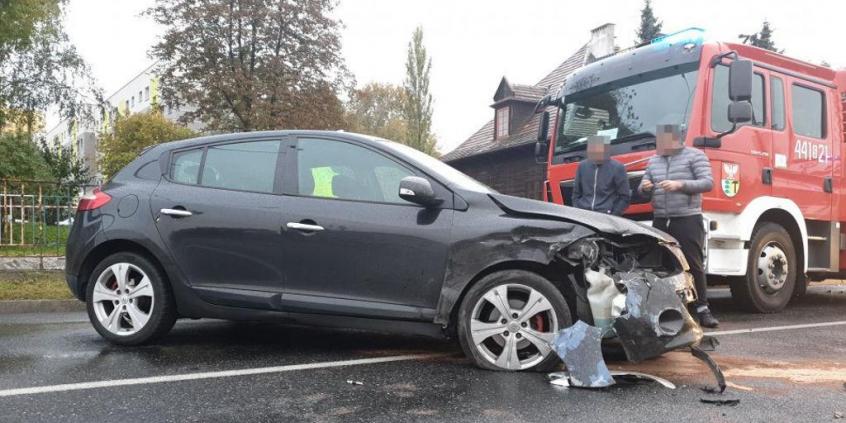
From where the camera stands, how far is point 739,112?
6.24 meters

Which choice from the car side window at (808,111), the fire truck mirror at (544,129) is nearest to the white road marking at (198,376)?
the fire truck mirror at (544,129)

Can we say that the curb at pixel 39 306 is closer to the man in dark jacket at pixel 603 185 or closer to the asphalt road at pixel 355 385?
the asphalt road at pixel 355 385

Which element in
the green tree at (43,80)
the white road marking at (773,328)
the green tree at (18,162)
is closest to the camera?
the white road marking at (773,328)

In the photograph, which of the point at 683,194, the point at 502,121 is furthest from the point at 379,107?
the point at 683,194

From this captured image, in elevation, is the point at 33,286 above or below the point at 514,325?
below

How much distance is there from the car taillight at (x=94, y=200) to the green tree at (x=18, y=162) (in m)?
15.6

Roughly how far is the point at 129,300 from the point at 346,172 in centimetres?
183

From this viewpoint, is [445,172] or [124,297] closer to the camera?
[445,172]

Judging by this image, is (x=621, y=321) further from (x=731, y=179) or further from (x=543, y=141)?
(x=543, y=141)

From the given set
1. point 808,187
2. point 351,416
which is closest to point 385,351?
point 351,416

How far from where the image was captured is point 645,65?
707 centimetres

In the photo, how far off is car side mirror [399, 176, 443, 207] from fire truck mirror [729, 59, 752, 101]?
3548mm

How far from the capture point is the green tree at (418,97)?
37.4m

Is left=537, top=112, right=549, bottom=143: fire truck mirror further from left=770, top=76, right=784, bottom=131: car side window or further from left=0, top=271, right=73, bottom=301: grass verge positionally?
left=0, top=271, right=73, bottom=301: grass verge
